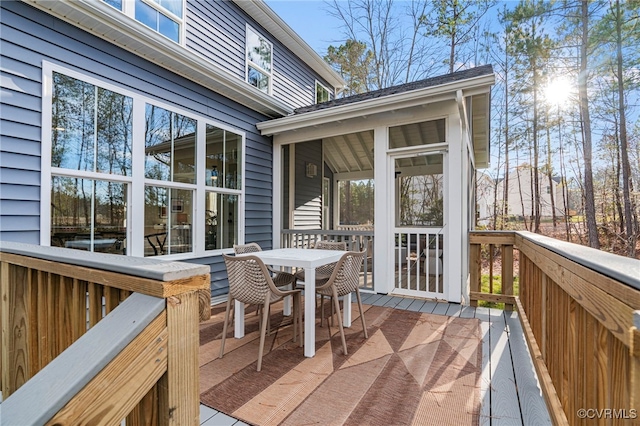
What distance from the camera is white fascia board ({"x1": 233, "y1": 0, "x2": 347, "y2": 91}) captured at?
19.6ft

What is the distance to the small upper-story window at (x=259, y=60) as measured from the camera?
618 cm

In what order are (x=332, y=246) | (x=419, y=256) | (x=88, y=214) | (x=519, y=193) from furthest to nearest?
(x=519, y=193)
(x=419, y=256)
(x=332, y=246)
(x=88, y=214)

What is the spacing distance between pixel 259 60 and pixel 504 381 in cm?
659

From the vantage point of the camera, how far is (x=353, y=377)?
2.36 meters

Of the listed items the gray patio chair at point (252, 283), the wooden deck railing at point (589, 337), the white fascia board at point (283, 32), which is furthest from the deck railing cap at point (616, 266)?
the white fascia board at point (283, 32)

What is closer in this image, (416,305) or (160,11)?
(416,305)

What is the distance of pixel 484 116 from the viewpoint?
19.4 feet

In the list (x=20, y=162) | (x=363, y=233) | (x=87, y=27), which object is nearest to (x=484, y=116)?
(x=363, y=233)

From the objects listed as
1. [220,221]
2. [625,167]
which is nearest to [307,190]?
[220,221]

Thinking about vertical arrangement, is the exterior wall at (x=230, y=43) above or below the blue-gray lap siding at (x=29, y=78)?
above

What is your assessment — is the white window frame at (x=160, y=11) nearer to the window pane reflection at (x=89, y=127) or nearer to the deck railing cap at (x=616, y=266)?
the window pane reflection at (x=89, y=127)

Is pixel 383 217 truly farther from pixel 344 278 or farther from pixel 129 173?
pixel 129 173

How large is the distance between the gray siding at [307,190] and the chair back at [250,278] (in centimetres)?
423

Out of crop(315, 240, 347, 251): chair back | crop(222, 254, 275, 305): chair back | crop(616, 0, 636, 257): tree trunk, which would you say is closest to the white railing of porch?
crop(315, 240, 347, 251): chair back
